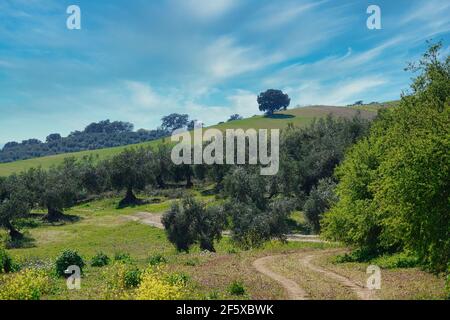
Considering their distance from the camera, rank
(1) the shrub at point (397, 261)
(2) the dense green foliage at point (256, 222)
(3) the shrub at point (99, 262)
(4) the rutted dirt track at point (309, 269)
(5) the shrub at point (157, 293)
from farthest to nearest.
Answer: (2) the dense green foliage at point (256, 222)
(3) the shrub at point (99, 262)
(1) the shrub at point (397, 261)
(4) the rutted dirt track at point (309, 269)
(5) the shrub at point (157, 293)

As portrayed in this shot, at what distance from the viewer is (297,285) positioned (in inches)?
989

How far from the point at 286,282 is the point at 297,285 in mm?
1209

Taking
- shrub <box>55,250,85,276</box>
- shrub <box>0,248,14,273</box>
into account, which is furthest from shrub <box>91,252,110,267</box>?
shrub <box>0,248,14,273</box>

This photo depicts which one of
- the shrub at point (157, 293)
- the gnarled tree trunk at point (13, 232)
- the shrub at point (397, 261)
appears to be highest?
the shrub at point (157, 293)

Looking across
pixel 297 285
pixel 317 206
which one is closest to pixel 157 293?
pixel 297 285

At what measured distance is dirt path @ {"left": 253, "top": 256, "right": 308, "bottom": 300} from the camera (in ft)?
71.9

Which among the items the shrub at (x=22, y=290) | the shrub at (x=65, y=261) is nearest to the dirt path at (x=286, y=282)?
the shrub at (x=22, y=290)

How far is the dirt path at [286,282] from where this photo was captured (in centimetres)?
2191

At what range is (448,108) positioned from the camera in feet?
77.8

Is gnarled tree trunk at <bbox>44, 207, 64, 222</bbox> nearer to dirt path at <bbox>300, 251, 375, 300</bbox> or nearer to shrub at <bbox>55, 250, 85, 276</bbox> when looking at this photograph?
shrub at <bbox>55, 250, 85, 276</bbox>

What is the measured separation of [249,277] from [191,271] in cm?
444

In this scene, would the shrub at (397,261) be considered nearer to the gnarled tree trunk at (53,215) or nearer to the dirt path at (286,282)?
the dirt path at (286,282)

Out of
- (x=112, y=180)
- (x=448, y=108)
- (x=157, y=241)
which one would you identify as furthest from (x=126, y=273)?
(x=112, y=180)
